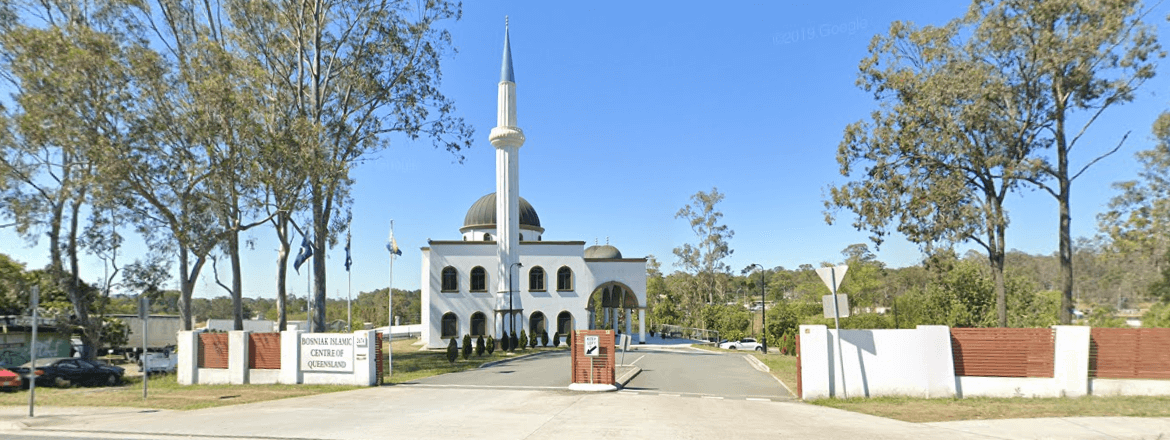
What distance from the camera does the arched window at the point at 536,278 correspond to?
4753 centimetres

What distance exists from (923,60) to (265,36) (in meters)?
26.9

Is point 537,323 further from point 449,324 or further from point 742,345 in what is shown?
point 742,345

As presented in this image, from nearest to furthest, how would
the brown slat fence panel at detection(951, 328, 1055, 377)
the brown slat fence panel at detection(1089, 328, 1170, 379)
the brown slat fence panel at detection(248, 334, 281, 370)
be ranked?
the brown slat fence panel at detection(1089, 328, 1170, 379) → the brown slat fence panel at detection(951, 328, 1055, 377) → the brown slat fence panel at detection(248, 334, 281, 370)

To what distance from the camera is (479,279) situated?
153 ft

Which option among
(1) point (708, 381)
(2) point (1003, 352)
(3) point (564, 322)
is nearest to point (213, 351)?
(1) point (708, 381)

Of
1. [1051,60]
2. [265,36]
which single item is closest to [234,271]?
[265,36]

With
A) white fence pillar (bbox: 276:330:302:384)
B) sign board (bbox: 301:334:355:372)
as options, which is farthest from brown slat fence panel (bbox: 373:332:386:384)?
white fence pillar (bbox: 276:330:302:384)

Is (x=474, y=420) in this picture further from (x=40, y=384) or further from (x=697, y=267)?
(x=697, y=267)

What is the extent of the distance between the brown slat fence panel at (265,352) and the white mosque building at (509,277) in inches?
935

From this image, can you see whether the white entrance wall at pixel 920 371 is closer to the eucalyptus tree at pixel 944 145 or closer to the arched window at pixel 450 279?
the eucalyptus tree at pixel 944 145

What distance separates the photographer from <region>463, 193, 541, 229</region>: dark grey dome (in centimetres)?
5181

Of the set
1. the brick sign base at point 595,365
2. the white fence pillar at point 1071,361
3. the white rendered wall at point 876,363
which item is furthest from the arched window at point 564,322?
the white fence pillar at point 1071,361

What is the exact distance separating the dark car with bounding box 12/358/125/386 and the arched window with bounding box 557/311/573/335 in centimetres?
2710

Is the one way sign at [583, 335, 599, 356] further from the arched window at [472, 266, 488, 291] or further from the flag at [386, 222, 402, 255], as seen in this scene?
the arched window at [472, 266, 488, 291]
